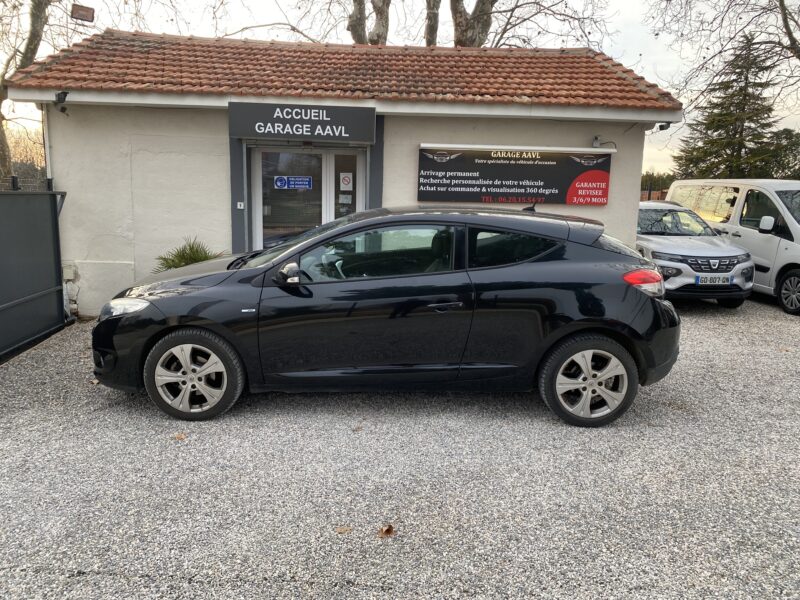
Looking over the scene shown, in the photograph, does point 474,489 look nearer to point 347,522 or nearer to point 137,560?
point 347,522

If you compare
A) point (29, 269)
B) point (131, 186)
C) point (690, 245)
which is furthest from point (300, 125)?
point (690, 245)

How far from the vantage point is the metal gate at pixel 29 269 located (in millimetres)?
6105

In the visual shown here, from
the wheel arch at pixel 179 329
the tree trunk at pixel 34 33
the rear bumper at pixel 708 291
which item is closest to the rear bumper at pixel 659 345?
the wheel arch at pixel 179 329

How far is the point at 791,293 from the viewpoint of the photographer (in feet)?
29.5

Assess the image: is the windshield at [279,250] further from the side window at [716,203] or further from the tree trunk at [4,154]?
the tree trunk at [4,154]

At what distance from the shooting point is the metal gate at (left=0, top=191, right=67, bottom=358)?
20.0ft

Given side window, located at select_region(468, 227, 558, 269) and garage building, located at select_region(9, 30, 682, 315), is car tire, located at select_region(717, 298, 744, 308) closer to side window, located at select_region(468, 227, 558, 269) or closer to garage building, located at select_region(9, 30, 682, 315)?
garage building, located at select_region(9, 30, 682, 315)

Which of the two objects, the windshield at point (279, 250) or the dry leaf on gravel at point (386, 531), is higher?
the windshield at point (279, 250)

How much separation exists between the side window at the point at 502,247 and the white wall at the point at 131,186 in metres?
5.08

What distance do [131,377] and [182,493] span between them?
1350 mm

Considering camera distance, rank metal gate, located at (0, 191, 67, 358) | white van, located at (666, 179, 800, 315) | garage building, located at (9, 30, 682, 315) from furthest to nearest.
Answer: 1. white van, located at (666, 179, 800, 315)
2. garage building, located at (9, 30, 682, 315)
3. metal gate, located at (0, 191, 67, 358)

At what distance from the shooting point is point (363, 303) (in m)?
4.22

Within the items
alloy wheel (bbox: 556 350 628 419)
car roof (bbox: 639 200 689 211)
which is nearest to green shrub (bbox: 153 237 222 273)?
alloy wheel (bbox: 556 350 628 419)

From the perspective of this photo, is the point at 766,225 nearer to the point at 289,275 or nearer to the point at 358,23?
the point at 289,275
